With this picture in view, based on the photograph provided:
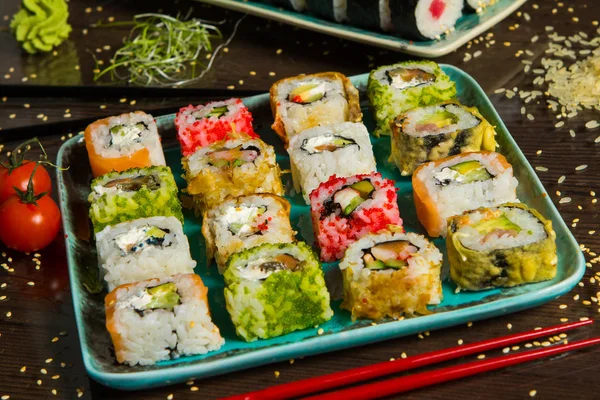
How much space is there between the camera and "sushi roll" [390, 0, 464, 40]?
461 cm

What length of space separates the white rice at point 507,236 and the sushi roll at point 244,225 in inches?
27.4

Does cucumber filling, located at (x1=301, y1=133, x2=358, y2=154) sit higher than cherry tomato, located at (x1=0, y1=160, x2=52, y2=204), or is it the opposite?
cucumber filling, located at (x1=301, y1=133, x2=358, y2=154)

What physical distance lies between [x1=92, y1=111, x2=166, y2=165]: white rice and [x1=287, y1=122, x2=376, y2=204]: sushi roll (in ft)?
2.02

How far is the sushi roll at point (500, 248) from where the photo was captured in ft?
10.5

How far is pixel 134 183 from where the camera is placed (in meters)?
3.79

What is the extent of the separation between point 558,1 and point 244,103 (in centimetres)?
224

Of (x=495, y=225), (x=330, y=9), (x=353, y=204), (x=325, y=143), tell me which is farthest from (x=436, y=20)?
(x=495, y=225)

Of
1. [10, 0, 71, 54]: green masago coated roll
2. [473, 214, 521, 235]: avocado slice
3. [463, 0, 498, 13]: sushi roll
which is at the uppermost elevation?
[463, 0, 498, 13]: sushi roll

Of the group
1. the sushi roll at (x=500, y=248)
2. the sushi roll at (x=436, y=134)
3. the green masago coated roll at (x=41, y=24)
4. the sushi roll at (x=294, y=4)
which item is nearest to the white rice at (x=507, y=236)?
the sushi roll at (x=500, y=248)

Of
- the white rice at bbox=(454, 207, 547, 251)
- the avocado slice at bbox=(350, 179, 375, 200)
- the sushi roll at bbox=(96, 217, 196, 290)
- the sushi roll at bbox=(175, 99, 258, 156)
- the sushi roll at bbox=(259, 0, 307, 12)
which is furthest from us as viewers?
the sushi roll at bbox=(259, 0, 307, 12)

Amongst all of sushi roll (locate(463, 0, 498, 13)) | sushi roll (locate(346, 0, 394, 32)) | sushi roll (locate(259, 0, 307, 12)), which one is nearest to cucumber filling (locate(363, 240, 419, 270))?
sushi roll (locate(346, 0, 394, 32))

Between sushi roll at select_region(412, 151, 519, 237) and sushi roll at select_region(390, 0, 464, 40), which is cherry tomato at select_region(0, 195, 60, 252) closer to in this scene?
sushi roll at select_region(412, 151, 519, 237)

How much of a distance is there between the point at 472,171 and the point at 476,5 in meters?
1.58

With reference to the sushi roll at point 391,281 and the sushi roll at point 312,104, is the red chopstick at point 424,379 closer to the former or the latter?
the sushi roll at point 391,281
